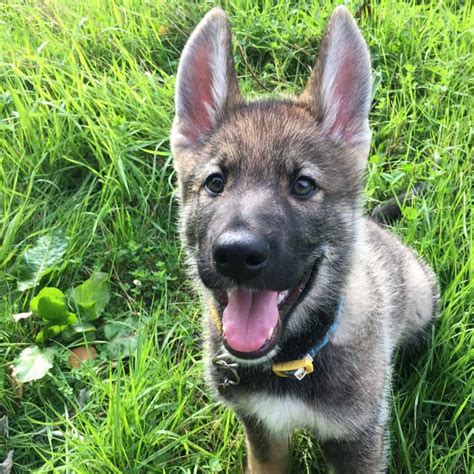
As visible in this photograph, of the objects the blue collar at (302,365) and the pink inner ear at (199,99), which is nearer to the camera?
the blue collar at (302,365)

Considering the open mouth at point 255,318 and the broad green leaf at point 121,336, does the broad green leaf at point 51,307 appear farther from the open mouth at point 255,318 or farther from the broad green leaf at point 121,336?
the open mouth at point 255,318

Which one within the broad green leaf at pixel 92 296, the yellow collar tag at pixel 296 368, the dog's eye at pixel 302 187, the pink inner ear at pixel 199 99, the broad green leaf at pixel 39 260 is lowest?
the broad green leaf at pixel 92 296

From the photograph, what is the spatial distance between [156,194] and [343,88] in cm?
158

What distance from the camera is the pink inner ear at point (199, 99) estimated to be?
9.35 ft

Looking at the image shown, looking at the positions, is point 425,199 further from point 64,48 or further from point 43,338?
point 64,48

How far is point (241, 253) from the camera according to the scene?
2102mm

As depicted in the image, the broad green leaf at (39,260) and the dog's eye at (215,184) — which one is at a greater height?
the dog's eye at (215,184)

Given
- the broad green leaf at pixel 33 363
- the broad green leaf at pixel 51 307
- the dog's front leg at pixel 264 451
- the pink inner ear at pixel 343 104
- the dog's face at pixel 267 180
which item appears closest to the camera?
the dog's face at pixel 267 180

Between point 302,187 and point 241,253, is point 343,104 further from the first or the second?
point 241,253

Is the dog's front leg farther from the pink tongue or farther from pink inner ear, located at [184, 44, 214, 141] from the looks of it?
pink inner ear, located at [184, 44, 214, 141]

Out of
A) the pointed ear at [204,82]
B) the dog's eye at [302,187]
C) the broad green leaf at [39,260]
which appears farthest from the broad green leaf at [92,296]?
the dog's eye at [302,187]

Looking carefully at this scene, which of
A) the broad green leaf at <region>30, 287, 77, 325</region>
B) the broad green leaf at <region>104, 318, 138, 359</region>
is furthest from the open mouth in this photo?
the broad green leaf at <region>30, 287, 77, 325</region>

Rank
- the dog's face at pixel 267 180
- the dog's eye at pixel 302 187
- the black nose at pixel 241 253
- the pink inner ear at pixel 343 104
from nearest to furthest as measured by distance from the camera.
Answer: the black nose at pixel 241 253
the dog's face at pixel 267 180
the dog's eye at pixel 302 187
the pink inner ear at pixel 343 104

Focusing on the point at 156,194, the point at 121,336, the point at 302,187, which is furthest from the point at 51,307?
the point at 302,187
